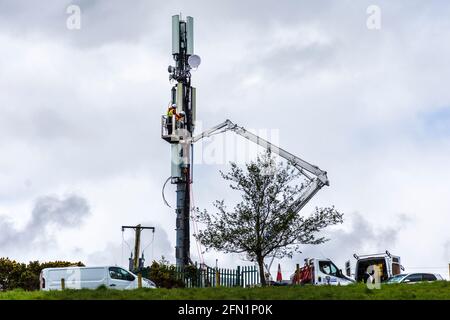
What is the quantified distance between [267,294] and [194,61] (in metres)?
33.2

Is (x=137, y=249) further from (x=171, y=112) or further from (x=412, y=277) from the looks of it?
(x=412, y=277)

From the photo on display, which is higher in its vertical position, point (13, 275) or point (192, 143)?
point (192, 143)

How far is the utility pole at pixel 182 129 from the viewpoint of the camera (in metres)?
59.4

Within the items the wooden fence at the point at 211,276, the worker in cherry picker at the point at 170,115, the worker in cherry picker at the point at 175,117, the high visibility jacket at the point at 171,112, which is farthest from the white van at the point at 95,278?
the high visibility jacket at the point at 171,112

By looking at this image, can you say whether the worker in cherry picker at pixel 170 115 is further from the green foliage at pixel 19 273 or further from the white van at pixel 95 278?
the white van at pixel 95 278

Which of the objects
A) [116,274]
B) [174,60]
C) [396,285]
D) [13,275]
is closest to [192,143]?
[174,60]

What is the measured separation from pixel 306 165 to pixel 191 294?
29937 mm

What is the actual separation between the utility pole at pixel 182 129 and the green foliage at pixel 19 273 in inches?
385

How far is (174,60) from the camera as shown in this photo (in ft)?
205

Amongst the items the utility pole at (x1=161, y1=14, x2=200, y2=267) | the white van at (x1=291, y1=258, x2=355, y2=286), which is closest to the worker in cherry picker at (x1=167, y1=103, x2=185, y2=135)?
the utility pole at (x1=161, y1=14, x2=200, y2=267)

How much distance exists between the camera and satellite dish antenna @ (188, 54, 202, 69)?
60.9m

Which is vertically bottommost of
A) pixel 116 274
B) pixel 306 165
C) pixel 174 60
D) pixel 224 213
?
pixel 116 274
